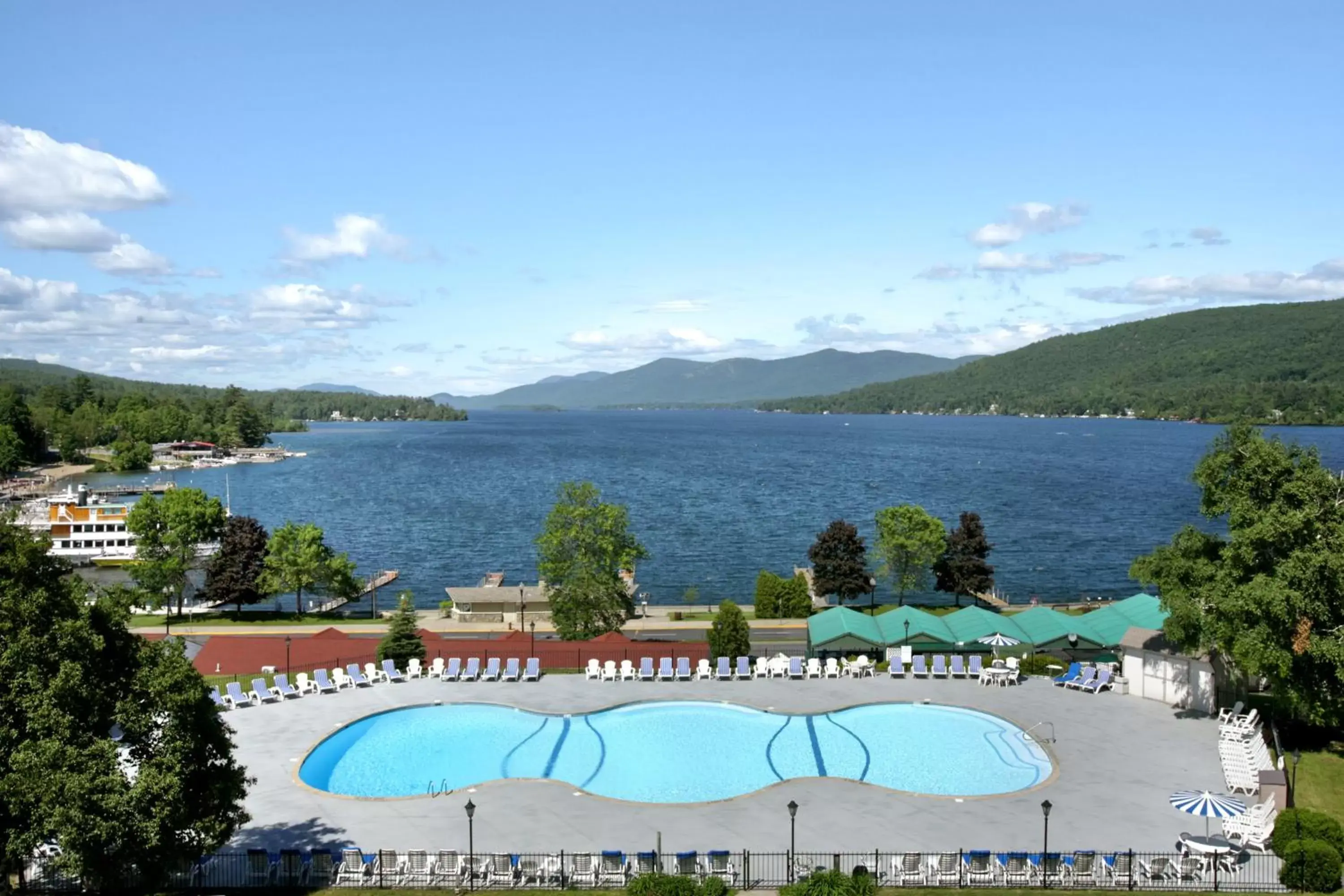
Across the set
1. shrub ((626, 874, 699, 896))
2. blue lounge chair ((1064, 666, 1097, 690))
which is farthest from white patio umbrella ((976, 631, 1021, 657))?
shrub ((626, 874, 699, 896))

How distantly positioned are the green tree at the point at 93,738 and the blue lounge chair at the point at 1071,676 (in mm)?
23654

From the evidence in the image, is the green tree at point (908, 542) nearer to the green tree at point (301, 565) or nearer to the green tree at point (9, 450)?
the green tree at point (301, 565)

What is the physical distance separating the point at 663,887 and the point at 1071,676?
1913 centimetres

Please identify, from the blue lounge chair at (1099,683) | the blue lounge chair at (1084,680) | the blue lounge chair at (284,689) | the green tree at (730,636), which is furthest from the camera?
the green tree at (730,636)

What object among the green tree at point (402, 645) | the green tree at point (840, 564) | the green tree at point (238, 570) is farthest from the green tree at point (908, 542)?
the green tree at point (238, 570)

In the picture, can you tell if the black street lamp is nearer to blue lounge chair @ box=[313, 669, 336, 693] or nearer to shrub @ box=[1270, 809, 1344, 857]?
blue lounge chair @ box=[313, 669, 336, 693]

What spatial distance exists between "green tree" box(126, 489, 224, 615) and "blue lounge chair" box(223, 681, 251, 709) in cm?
2289

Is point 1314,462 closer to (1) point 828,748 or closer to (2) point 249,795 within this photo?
(1) point 828,748

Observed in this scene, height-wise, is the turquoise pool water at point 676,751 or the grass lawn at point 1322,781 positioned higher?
the grass lawn at point 1322,781

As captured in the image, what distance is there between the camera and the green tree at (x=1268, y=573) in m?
21.7

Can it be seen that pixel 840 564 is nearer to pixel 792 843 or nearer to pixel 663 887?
pixel 792 843

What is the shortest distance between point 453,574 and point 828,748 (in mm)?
45703

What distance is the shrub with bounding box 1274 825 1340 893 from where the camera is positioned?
53.5 feet

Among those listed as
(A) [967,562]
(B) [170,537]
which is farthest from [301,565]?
(A) [967,562]
